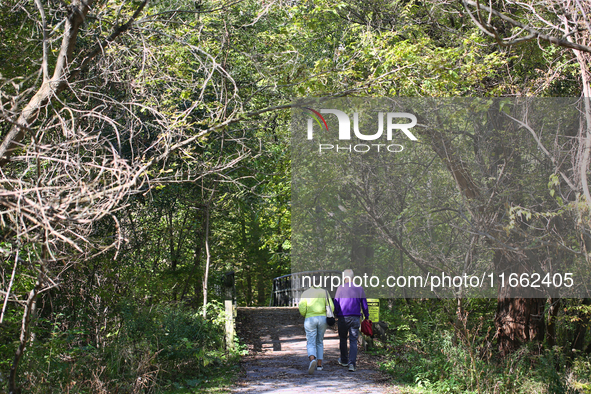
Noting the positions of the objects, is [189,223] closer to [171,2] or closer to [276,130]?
[276,130]

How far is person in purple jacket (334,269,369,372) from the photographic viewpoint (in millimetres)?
9039

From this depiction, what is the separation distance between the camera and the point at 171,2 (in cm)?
1087

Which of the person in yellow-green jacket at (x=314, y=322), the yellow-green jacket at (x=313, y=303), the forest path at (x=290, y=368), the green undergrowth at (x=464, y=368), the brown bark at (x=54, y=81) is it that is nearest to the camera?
the brown bark at (x=54, y=81)

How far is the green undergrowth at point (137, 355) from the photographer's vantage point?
647cm

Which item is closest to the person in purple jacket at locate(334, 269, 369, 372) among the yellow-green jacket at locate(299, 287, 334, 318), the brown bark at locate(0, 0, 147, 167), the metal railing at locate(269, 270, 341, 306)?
the yellow-green jacket at locate(299, 287, 334, 318)

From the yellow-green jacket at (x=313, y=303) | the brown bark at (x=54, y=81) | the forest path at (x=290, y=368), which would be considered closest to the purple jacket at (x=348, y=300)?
the yellow-green jacket at (x=313, y=303)

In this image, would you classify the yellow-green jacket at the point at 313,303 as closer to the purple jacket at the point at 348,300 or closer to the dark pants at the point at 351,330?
the purple jacket at the point at 348,300

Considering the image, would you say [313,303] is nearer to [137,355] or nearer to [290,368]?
[290,368]

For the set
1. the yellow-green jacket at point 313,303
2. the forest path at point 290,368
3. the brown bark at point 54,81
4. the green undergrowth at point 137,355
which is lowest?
the forest path at point 290,368

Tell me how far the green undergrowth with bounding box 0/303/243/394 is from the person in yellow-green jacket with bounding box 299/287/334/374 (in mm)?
1285

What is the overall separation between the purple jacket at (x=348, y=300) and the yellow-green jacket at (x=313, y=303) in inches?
11.6

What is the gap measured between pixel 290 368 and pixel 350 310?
144 cm

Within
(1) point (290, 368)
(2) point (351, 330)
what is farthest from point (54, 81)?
(1) point (290, 368)

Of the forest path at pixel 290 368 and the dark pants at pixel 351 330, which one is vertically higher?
the dark pants at pixel 351 330
